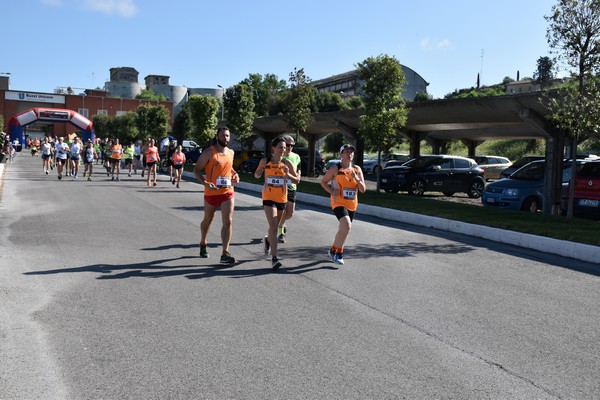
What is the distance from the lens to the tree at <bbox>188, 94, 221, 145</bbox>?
139 ft

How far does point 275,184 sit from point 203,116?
116ft

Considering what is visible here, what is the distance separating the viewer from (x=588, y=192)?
48.2 feet

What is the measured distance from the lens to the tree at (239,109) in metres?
39.0

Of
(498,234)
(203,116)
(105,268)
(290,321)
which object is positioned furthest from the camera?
(203,116)

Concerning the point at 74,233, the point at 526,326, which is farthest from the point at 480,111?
the point at 526,326

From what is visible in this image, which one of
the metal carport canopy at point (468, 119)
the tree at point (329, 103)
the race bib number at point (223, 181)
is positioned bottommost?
the race bib number at point (223, 181)

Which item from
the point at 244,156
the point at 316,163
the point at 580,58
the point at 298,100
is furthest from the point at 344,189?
the point at 316,163

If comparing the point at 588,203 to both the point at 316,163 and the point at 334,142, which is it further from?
the point at 334,142

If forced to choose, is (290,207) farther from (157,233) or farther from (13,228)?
(13,228)

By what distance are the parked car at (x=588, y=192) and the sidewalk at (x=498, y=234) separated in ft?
13.2

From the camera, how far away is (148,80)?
138 m

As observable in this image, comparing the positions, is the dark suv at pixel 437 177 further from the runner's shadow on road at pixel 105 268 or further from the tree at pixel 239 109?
the tree at pixel 239 109

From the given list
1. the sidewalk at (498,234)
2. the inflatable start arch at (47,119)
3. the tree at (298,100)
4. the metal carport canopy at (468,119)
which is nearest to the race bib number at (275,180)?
the sidewalk at (498,234)

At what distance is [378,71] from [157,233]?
1385 centimetres
